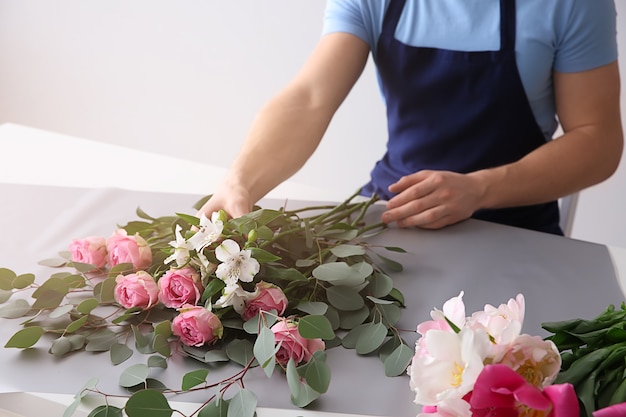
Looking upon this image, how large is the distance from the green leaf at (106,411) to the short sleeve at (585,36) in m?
1.13

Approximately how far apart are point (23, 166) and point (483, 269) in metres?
0.91

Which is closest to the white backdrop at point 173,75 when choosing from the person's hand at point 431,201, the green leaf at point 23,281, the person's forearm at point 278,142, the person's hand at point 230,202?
the person's forearm at point 278,142

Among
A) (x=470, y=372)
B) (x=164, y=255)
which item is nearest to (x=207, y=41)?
(x=164, y=255)

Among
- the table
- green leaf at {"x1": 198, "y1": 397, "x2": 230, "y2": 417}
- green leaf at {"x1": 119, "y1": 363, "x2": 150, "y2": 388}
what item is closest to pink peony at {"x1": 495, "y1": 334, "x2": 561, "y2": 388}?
the table

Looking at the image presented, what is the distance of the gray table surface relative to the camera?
2.82 feet

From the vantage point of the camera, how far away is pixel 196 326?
89cm

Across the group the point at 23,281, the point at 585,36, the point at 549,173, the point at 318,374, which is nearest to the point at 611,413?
the point at 318,374

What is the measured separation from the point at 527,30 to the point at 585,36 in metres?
0.11

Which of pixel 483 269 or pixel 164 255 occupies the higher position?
pixel 164 255

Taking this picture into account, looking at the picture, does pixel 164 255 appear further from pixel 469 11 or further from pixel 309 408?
pixel 469 11

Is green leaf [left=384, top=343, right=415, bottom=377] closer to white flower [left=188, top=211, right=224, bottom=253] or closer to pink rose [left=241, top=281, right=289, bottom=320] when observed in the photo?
pink rose [left=241, top=281, right=289, bottom=320]

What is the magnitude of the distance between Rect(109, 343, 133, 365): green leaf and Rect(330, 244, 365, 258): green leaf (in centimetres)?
30

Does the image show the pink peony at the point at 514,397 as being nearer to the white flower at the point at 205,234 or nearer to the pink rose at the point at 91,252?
the white flower at the point at 205,234

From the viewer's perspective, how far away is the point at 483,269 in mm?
1152
